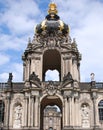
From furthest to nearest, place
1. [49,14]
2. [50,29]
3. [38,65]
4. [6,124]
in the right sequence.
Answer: [49,14] → [50,29] → [38,65] → [6,124]

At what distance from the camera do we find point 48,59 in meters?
48.6

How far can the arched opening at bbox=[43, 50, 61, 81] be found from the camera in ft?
151

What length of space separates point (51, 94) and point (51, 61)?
9.47 m

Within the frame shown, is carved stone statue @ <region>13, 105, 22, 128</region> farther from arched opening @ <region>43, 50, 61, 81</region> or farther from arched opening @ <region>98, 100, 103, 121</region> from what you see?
arched opening @ <region>98, 100, 103, 121</region>

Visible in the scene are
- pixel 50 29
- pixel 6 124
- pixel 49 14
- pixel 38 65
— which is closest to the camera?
pixel 6 124

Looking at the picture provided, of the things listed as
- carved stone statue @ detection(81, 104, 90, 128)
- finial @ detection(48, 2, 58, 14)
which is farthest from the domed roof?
carved stone statue @ detection(81, 104, 90, 128)

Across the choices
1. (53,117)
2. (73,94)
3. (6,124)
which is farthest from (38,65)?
(53,117)

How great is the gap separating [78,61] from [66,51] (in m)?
4.11

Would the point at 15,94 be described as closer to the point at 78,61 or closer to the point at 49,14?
the point at 78,61

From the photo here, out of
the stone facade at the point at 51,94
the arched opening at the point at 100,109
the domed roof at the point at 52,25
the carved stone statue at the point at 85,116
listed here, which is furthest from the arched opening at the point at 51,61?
the arched opening at the point at 100,109

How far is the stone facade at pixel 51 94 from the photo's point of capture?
1583 inches

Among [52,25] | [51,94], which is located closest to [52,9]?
[52,25]

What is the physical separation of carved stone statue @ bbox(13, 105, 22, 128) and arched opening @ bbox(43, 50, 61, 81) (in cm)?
967

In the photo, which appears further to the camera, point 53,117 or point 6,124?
point 53,117
